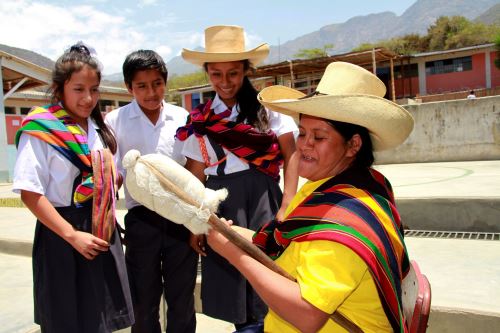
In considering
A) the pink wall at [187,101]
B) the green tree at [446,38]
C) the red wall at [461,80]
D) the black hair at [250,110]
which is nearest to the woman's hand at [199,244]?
the black hair at [250,110]

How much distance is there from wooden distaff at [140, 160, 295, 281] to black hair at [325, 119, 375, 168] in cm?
45

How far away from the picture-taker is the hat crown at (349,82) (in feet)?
4.94

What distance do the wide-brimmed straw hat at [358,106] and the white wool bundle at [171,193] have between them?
16.8 inches

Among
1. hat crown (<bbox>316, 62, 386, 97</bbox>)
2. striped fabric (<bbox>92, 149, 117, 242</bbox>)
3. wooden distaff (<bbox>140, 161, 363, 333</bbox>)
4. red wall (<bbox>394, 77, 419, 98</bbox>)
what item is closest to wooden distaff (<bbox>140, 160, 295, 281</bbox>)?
wooden distaff (<bbox>140, 161, 363, 333</bbox>)

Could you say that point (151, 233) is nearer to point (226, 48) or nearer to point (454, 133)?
point (226, 48)

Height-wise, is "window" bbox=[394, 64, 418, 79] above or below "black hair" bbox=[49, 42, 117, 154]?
above

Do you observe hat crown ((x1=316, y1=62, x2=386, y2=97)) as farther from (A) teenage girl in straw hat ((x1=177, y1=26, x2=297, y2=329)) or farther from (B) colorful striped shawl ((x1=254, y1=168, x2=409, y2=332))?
(A) teenage girl in straw hat ((x1=177, y1=26, x2=297, y2=329))

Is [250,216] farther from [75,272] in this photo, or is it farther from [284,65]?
[284,65]

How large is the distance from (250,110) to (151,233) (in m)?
0.87

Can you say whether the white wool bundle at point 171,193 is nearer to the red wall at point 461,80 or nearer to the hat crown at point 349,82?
the hat crown at point 349,82

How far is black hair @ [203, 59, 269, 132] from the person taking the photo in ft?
7.44

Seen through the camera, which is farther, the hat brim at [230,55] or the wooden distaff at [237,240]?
the hat brim at [230,55]

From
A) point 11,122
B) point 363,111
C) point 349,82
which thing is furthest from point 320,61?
point 363,111

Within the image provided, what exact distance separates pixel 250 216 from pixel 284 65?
59.7 ft
